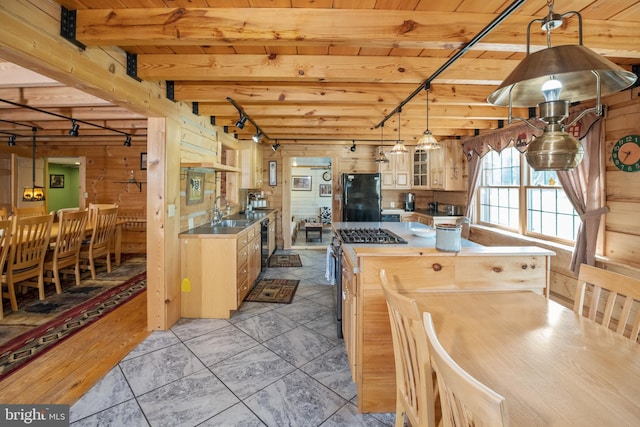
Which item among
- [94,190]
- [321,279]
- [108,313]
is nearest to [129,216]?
[94,190]

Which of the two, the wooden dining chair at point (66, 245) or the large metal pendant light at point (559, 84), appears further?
the wooden dining chair at point (66, 245)

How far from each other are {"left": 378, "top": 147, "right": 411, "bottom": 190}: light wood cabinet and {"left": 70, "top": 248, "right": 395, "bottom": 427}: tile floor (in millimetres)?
3727

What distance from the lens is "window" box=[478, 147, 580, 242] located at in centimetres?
330

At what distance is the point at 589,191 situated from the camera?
2.72m

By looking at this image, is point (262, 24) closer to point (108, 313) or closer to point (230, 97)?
point (230, 97)

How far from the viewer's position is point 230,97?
114 inches

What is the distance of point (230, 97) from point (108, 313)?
2.63 metres

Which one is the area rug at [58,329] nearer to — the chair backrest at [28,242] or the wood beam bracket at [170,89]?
the chair backrest at [28,242]

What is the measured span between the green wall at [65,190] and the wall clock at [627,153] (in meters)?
12.3

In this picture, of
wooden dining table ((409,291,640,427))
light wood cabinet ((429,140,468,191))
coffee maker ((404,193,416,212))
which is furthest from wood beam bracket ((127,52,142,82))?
coffee maker ((404,193,416,212))

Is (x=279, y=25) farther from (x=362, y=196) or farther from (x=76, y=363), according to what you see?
(x=362, y=196)

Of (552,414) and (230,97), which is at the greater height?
(230,97)

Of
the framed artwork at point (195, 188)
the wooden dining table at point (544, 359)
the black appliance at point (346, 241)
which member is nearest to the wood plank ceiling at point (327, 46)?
the framed artwork at point (195, 188)

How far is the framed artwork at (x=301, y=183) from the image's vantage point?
9297mm
